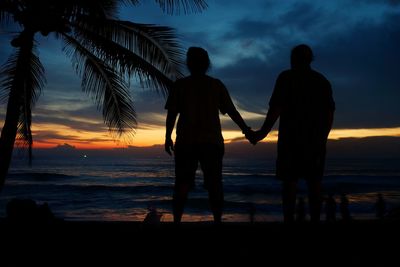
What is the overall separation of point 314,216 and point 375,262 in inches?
44.3

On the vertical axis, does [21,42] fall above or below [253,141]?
above

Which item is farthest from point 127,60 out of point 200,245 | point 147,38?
point 200,245

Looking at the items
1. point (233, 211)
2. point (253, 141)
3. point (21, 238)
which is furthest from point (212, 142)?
point (233, 211)

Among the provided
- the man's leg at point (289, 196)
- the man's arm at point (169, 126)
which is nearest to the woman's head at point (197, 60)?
the man's arm at point (169, 126)

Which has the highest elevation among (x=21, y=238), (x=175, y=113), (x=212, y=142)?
(x=175, y=113)

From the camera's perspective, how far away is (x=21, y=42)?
5.89 m

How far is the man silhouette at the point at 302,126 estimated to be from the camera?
3793mm

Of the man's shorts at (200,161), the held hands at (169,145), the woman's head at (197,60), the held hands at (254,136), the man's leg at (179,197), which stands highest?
the woman's head at (197,60)

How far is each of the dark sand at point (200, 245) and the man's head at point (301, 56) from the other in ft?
5.28

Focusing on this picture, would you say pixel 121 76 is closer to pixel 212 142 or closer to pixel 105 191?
pixel 212 142

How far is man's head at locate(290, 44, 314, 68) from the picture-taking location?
12.6 feet

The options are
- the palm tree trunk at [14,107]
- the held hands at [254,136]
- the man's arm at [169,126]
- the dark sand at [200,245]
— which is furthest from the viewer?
the palm tree trunk at [14,107]

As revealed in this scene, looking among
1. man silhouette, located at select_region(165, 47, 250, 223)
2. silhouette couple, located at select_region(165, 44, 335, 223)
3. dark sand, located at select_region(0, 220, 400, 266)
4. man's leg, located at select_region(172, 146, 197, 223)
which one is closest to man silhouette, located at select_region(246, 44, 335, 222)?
silhouette couple, located at select_region(165, 44, 335, 223)

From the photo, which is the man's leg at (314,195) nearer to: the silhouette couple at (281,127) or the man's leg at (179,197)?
the silhouette couple at (281,127)
